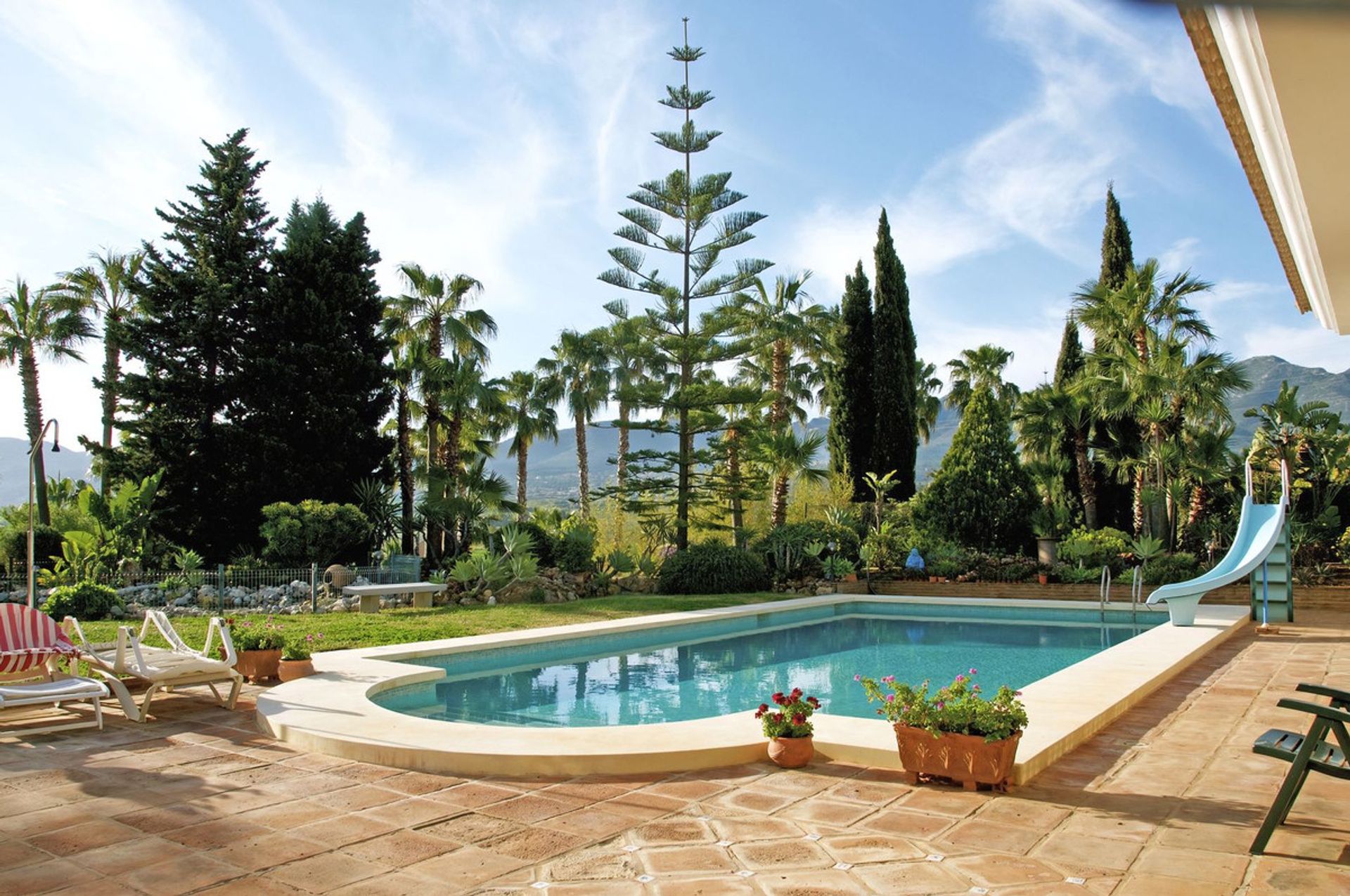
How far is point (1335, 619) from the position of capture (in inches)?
471

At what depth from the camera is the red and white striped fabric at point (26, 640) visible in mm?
5910

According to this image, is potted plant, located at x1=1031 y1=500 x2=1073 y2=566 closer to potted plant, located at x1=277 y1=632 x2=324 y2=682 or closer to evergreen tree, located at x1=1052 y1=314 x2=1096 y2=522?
evergreen tree, located at x1=1052 y1=314 x2=1096 y2=522

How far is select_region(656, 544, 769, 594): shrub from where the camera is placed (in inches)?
649

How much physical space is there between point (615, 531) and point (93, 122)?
15.3m

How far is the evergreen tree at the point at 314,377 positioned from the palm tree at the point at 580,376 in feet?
28.2

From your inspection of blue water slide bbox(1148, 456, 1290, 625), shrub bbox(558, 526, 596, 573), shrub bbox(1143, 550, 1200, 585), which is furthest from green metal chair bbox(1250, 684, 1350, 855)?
shrub bbox(558, 526, 596, 573)

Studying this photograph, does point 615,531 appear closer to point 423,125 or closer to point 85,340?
point 423,125

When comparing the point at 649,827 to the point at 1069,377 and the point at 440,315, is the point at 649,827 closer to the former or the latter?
the point at 440,315

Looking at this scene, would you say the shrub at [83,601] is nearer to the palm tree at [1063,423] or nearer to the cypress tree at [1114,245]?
the palm tree at [1063,423]

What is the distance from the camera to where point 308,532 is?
51.1 ft

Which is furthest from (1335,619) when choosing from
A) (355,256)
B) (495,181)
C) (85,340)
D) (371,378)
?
(85,340)

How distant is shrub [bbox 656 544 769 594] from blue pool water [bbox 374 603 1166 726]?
215 cm

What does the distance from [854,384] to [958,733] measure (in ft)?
70.0

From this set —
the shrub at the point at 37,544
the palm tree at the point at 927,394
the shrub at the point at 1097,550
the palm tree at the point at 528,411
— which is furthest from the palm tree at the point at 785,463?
the shrub at the point at 37,544
